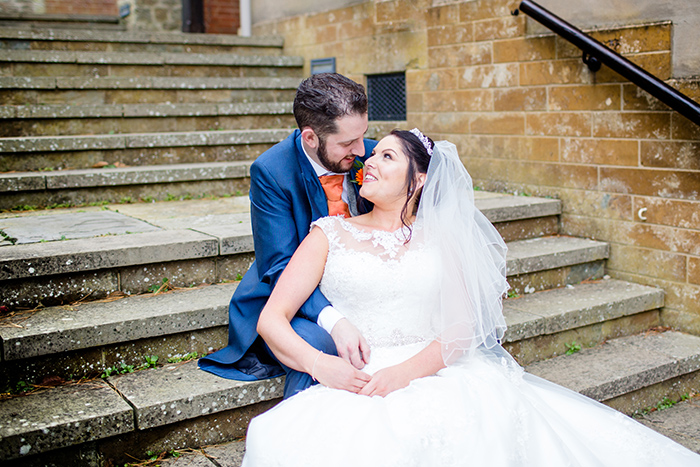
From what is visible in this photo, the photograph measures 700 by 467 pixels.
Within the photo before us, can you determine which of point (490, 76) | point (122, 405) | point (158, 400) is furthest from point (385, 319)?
point (490, 76)

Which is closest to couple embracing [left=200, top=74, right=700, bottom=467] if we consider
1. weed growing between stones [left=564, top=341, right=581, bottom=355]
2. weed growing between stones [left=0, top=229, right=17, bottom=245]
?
weed growing between stones [left=564, top=341, right=581, bottom=355]

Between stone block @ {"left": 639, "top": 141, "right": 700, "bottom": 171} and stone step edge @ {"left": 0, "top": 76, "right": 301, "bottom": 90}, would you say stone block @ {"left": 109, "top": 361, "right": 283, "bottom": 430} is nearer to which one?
stone block @ {"left": 639, "top": 141, "right": 700, "bottom": 171}

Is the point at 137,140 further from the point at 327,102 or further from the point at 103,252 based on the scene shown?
the point at 327,102

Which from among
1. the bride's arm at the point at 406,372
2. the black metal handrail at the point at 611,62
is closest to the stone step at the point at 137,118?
the black metal handrail at the point at 611,62

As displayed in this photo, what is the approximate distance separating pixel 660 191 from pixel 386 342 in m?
2.23

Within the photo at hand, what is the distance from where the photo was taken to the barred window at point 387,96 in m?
5.45

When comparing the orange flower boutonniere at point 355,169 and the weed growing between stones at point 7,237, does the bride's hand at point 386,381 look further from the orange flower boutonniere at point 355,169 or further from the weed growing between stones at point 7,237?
the weed growing between stones at point 7,237

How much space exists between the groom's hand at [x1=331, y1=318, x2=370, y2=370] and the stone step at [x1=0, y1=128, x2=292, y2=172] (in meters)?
2.79

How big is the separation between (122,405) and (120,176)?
233 cm

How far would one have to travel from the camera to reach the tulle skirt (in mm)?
1888

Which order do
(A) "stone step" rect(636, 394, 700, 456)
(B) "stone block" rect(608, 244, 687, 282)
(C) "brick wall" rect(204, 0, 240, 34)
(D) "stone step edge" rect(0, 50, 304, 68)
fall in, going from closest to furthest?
1. (A) "stone step" rect(636, 394, 700, 456)
2. (B) "stone block" rect(608, 244, 687, 282)
3. (D) "stone step edge" rect(0, 50, 304, 68)
4. (C) "brick wall" rect(204, 0, 240, 34)

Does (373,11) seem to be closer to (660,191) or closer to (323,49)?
(323,49)

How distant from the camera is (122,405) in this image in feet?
7.57

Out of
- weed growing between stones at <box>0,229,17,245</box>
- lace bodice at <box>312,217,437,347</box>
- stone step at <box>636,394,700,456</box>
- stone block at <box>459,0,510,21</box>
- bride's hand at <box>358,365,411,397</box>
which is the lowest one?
A: stone step at <box>636,394,700,456</box>
